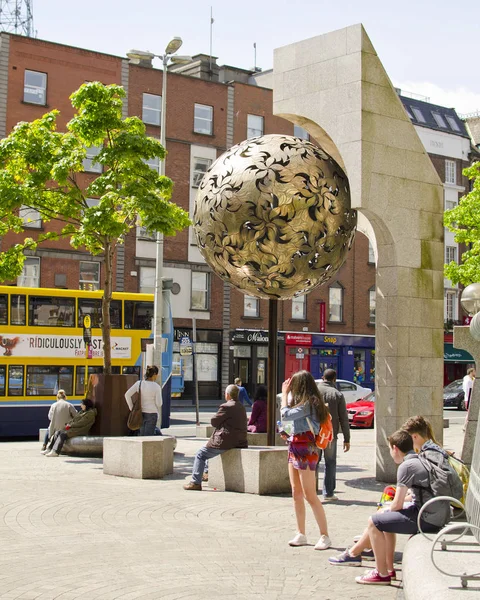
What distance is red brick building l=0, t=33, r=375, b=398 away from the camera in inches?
1597

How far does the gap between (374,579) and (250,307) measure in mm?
40497

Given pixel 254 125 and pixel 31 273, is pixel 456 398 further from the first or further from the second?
pixel 31 273

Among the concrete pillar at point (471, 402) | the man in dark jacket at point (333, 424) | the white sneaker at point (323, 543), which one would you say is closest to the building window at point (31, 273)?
the man in dark jacket at point (333, 424)

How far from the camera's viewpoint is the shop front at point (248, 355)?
151 feet

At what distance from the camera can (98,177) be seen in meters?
18.7

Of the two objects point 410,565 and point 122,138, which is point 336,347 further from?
point 410,565

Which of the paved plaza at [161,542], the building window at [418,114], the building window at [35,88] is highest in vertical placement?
the building window at [418,114]

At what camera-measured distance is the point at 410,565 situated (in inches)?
223

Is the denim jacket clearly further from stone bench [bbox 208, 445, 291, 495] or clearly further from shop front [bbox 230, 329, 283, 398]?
shop front [bbox 230, 329, 283, 398]

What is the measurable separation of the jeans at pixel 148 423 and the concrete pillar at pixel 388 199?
4.39 metres

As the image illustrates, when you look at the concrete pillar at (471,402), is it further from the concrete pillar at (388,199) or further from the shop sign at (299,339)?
the shop sign at (299,339)

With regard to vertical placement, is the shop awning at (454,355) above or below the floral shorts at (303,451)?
above

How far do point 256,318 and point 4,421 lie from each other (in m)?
25.2

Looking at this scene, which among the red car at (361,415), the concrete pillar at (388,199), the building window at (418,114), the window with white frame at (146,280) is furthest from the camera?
the building window at (418,114)
